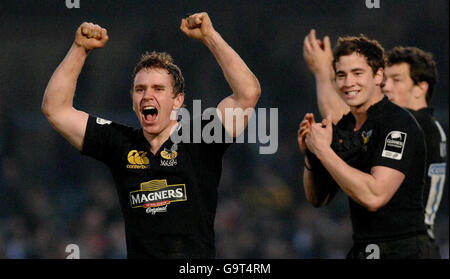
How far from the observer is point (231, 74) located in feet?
14.9

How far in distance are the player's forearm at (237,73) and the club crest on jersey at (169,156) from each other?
601 mm

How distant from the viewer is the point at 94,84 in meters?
12.1

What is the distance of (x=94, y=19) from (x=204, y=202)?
7.67 m

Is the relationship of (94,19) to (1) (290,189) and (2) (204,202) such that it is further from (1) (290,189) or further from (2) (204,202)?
(2) (204,202)

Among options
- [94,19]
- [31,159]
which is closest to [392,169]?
[94,19]

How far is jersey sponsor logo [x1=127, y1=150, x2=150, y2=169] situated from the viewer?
15.6ft

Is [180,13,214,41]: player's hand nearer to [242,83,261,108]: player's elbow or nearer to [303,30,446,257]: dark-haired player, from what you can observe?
[242,83,261,108]: player's elbow

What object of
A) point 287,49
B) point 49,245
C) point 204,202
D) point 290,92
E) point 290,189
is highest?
point 287,49

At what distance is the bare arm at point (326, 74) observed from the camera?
19.9 feet

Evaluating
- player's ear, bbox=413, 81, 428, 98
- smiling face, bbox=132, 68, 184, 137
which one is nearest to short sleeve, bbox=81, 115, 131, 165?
smiling face, bbox=132, 68, 184, 137

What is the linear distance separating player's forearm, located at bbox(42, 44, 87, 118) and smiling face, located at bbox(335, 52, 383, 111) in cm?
212

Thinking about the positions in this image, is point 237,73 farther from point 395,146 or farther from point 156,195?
point 395,146

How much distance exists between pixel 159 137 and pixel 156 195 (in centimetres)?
49

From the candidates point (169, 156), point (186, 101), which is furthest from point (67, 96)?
point (186, 101)
